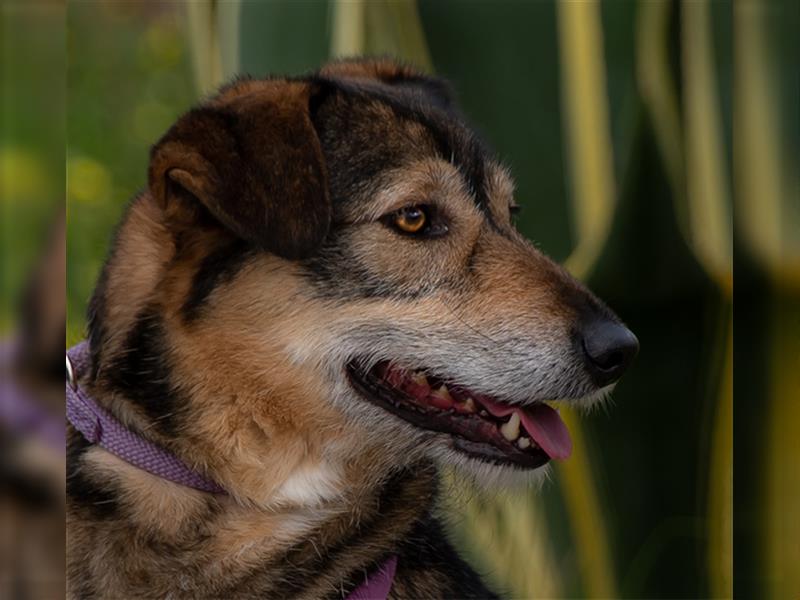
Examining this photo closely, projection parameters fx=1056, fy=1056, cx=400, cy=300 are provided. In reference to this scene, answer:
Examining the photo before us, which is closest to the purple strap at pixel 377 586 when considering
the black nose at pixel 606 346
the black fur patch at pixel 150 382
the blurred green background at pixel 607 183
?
the blurred green background at pixel 607 183

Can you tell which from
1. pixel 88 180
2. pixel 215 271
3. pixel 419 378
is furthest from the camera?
pixel 88 180

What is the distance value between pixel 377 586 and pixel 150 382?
72 cm

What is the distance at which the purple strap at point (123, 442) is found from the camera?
2.43 m

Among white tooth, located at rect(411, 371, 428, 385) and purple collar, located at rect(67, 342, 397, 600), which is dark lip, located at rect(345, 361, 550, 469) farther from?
purple collar, located at rect(67, 342, 397, 600)

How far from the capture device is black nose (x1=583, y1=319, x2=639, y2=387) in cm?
Answer: 246

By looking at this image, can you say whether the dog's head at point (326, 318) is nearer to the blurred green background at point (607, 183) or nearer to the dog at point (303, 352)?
the dog at point (303, 352)

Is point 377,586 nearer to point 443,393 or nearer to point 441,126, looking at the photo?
point 443,393

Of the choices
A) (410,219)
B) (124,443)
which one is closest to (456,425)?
(410,219)

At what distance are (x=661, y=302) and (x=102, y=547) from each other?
1855 millimetres

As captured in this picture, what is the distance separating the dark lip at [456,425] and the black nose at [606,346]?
10.7 inches

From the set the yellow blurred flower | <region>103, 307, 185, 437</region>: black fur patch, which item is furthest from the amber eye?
the yellow blurred flower

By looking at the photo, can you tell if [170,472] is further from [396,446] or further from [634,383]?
[634,383]

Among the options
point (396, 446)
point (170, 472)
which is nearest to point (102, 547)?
point (170, 472)

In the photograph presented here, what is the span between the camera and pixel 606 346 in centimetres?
246
